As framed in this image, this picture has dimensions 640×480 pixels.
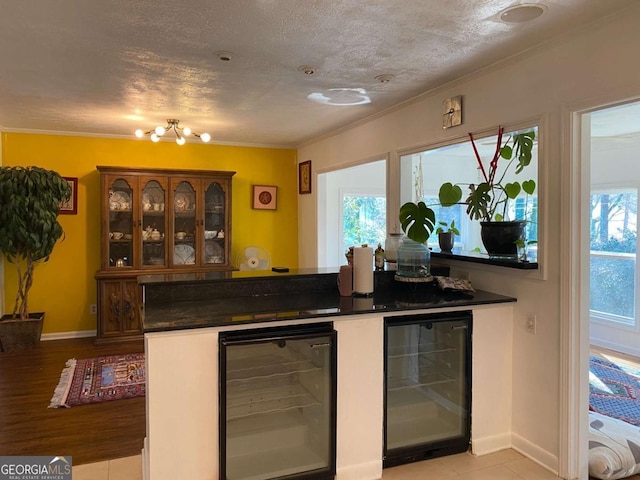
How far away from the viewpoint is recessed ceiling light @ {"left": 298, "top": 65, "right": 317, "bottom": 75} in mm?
2945

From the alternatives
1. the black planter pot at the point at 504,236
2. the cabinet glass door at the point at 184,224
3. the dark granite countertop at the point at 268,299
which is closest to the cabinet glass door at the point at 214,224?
the cabinet glass door at the point at 184,224

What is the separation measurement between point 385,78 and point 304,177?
2889mm

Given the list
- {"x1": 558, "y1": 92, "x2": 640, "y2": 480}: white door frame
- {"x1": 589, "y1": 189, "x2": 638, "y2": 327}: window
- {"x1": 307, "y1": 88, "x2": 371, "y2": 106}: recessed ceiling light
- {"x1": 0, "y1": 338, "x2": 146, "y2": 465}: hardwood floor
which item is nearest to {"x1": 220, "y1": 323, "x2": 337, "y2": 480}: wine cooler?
{"x1": 0, "y1": 338, "x2": 146, "y2": 465}: hardwood floor

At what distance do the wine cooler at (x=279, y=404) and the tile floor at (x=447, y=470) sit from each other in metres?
0.47

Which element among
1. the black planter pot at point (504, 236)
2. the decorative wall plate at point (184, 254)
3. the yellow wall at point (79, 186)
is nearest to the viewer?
the black planter pot at point (504, 236)

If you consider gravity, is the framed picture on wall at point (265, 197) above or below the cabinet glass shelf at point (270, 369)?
above

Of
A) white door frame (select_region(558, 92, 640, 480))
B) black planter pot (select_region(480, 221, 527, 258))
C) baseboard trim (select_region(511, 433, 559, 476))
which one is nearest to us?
white door frame (select_region(558, 92, 640, 480))

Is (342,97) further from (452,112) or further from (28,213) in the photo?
(28,213)

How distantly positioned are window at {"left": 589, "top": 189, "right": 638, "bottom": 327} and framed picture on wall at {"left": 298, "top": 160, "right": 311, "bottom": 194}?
3.27 m

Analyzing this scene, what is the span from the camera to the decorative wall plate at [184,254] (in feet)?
17.8

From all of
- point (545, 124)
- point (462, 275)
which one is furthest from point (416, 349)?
point (545, 124)

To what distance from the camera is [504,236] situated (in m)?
2.89

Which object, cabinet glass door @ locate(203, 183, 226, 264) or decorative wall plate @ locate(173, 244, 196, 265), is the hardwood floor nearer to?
decorative wall plate @ locate(173, 244, 196, 265)

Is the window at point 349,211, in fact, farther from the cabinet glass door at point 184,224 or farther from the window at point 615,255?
the window at point 615,255
